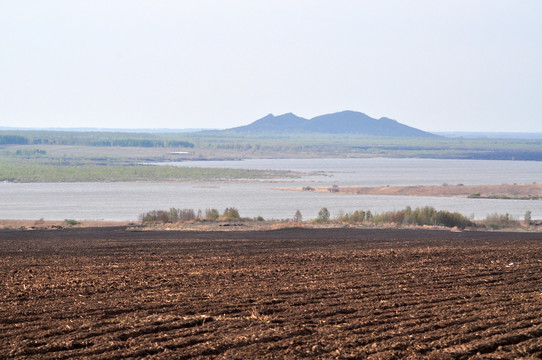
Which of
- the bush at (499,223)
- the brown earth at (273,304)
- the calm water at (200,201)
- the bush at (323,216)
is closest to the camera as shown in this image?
the brown earth at (273,304)

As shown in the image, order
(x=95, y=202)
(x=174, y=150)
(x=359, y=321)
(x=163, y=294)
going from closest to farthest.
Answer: (x=359, y=321) < (x=163, y=294) < (x=95, y=202) < (x=174, y=150)

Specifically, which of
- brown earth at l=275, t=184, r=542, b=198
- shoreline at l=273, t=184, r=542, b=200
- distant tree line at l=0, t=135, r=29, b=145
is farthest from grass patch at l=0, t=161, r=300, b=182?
distant tree line at l=0, t=135, r=29, b=145

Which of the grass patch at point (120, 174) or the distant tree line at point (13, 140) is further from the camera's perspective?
the distant tree line at point (13, 140)

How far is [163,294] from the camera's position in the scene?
513 inches

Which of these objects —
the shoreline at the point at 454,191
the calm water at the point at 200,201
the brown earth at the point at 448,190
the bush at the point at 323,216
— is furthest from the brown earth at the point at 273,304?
the brown earth at the point at 448,190

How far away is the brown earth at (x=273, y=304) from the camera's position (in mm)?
8992

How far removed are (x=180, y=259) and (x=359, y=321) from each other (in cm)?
1016

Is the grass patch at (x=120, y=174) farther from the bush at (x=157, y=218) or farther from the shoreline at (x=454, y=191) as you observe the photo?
the bush at (x=157, y=218)

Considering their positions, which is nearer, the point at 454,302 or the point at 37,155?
the point at 454,302

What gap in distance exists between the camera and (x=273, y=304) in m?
12.0

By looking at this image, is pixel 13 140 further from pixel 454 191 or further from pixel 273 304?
pixel 273 304

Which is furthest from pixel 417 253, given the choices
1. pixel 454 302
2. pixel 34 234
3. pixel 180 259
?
pixel 34 234

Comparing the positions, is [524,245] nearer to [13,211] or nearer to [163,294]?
[163,294]

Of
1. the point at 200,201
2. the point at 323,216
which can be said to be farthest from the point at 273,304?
the point at 200,201
